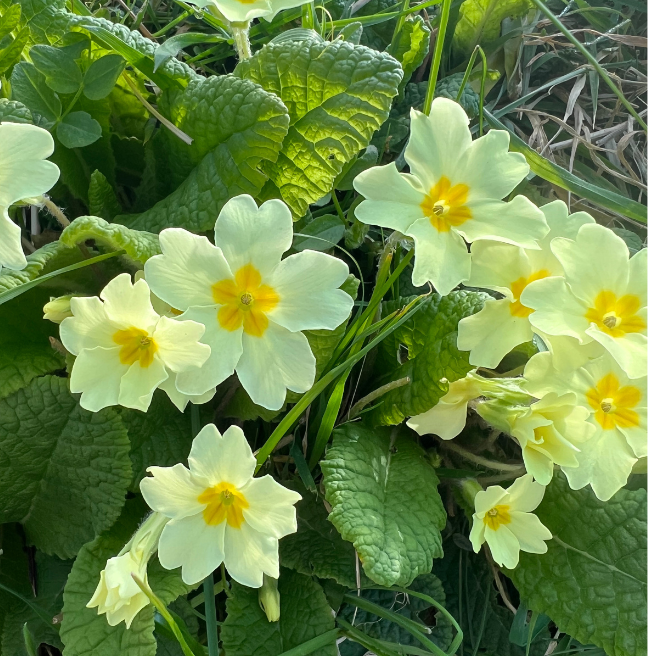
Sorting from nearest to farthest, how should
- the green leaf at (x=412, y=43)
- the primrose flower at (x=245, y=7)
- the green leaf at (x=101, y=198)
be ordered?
the primrose flower at (x=245, y=7), the green leaf at (x=101, y=198), the green leaf at (x=412, y=43)

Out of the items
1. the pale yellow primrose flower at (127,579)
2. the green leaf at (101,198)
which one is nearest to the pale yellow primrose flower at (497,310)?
the pale yellow primrose flower at (127,579)

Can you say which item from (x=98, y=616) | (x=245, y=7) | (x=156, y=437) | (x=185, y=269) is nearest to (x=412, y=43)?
(x=245, y=7)

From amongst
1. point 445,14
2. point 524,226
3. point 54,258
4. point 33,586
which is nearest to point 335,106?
point 445,14

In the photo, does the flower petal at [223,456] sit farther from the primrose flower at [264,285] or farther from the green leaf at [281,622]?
the green leaf at [281,622]

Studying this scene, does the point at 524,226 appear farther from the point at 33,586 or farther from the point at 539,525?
the point at 33,586

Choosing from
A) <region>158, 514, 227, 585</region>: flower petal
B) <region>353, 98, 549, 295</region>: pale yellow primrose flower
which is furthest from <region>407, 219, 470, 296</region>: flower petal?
<region>158, 514, 227, 585</region>: flower petal

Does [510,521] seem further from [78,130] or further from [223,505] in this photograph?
[78,130]
